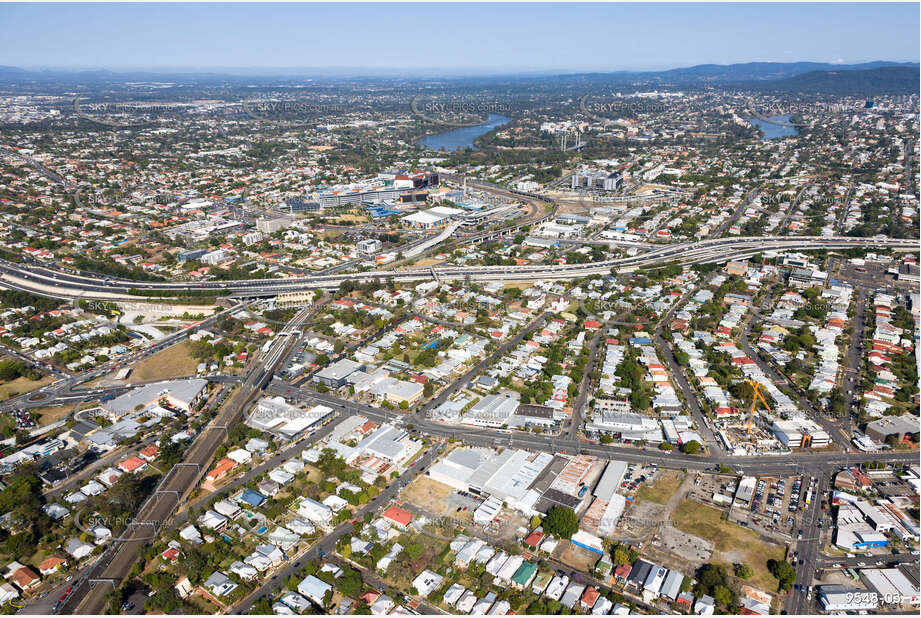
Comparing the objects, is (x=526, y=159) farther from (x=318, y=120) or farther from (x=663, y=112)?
(x=663, y=112)

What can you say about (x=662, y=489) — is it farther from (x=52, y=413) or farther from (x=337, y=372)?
(x=52, y=413)

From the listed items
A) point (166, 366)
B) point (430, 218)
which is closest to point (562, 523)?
point (166, 366)

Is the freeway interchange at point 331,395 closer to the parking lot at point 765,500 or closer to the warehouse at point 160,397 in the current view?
the parking lot at point 765,500

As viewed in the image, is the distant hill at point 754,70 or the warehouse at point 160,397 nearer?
the warehouse at point 160,397

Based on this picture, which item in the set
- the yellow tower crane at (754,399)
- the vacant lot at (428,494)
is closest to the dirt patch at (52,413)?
the vacant lot at (428,494)

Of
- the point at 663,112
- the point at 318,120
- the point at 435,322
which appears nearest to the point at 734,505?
the point at 435,322
